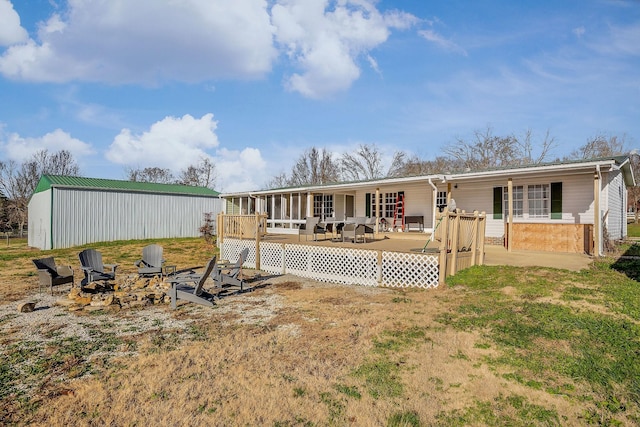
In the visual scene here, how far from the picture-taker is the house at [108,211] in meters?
18.9

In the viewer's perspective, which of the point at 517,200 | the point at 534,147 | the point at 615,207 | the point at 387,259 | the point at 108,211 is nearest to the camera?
the point at 387,259

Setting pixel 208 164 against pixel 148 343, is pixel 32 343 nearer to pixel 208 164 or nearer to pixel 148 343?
pixel 148 343

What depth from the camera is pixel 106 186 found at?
68.5 feet

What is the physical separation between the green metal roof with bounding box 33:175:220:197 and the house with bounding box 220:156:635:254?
10.0 meters

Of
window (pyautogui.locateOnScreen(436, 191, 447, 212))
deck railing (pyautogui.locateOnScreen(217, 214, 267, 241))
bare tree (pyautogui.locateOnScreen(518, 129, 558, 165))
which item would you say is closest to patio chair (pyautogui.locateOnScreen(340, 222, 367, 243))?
deck railing (pyautogui.locateOnScreen(217, 214, 267, 241))

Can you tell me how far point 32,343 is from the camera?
489 cm

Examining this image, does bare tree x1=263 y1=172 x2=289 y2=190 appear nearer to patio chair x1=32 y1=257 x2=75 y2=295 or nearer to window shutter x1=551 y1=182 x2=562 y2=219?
window shutter x1=551 y1=182 x2=562 y2=219

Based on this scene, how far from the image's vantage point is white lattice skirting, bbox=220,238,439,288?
330 inches

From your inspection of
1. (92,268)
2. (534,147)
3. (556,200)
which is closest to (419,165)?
(534,147)

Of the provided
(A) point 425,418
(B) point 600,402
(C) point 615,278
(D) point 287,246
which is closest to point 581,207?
(C) point 615,278

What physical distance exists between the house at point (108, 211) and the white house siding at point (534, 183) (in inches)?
655

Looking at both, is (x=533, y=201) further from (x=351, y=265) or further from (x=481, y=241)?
(x=351, y=265)

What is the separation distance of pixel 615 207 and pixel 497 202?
4.28 meters

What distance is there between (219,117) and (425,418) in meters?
17.8
